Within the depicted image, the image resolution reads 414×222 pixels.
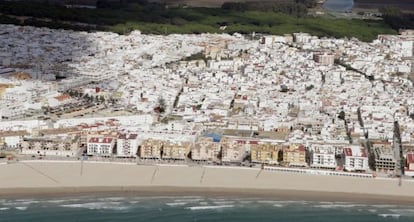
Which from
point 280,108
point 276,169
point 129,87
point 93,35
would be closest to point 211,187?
point 276,169

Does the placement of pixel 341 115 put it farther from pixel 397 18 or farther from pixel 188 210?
pixel 397 18

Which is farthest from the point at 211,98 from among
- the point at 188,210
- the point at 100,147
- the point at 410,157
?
the point at 188,210

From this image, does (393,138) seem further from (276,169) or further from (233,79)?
(233,79)

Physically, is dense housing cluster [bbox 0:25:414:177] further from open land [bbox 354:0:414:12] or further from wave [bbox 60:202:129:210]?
open land [bbox 354:0:414:12]

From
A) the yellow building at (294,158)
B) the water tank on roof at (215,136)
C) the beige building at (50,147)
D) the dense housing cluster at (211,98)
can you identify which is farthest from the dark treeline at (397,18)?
the beige building at (50,147)

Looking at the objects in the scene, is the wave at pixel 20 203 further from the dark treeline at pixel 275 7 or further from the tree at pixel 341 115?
the dark treeline at pixel 275 7

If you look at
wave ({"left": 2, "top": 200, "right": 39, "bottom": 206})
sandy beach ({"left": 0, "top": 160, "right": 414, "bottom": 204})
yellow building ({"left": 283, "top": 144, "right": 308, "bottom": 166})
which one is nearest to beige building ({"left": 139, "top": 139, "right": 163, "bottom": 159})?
sandy beach ({"left": 0, "top": 160, "right": 414, "bottom": 204})
